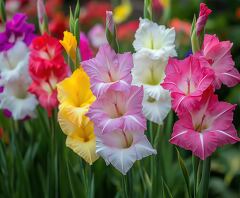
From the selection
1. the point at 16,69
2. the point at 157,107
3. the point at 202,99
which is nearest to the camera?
the point at 202,99

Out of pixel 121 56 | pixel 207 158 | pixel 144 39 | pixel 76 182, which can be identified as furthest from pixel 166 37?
pixel 76 182

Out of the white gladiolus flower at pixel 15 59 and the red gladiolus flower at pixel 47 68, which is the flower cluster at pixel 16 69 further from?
the red gladiolus flower at pixel 47 68

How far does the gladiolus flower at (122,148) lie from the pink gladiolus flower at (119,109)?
0.11 ft

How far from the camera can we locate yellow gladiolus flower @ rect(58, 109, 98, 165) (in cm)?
108

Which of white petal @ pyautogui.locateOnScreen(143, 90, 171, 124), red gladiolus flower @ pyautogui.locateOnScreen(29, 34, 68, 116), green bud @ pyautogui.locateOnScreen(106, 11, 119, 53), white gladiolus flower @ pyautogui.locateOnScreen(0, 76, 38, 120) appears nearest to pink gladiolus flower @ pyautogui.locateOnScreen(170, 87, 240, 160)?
white petal @ pyautogui.locateOnScreen(143, 90, 171, 124)

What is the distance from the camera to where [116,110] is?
103cm

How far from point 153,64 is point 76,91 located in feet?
0.57

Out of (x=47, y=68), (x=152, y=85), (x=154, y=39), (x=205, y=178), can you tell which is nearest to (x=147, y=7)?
(x=154, y=39)

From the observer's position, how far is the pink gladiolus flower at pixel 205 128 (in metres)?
0.96

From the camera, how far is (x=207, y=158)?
1041 millimetres

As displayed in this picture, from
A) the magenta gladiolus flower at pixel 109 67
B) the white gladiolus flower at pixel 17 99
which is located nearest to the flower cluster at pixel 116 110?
the magenta gladiolus flower at pixel 109 67

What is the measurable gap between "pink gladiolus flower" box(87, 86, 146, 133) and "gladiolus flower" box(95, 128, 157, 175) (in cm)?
3

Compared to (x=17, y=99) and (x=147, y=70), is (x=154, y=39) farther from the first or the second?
(x=17, y=99)

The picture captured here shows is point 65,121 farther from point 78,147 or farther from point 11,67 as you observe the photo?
point 11,67
